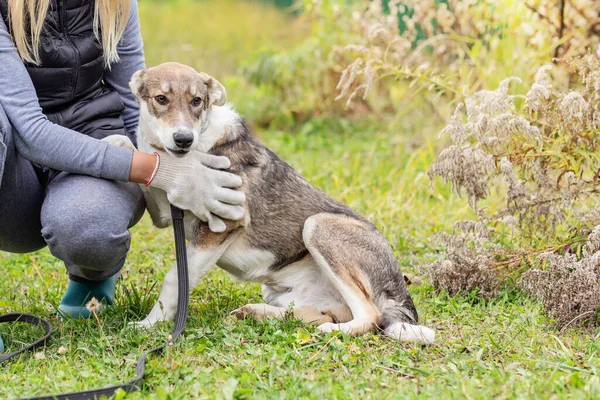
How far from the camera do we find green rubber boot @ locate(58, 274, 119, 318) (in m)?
3.80

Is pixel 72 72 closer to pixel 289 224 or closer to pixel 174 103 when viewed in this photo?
pixel 174 103

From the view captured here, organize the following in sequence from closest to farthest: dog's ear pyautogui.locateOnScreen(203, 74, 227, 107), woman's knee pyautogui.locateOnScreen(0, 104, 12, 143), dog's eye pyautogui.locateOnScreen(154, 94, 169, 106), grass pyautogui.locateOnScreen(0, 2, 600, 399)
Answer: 1. grass pyautogui.locateOnScreen(0, 2, 600, 399)
2. woman's knee pyautogui.locateOnScreen(0, 104, 12, 143)
3. dog's eye pyautogui.locateOnScreen(154, 94, 169, 106)
4. dog's ear pyautogui.locateOnScreen(203, 74, 227, 107)

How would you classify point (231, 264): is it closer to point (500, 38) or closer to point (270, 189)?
point (270, 189)

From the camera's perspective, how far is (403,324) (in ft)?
11.3

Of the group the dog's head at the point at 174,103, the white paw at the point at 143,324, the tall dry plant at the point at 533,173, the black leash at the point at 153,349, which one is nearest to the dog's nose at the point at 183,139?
the dog's head at the point at 174,103

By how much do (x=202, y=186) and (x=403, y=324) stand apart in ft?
3.72

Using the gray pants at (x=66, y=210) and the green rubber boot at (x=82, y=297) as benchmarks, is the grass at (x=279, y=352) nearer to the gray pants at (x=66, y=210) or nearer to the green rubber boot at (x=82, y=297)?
the green rubber boot at (x=82, y=297)

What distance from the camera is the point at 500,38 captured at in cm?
628

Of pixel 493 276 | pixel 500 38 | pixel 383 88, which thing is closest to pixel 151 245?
pixel 493 276

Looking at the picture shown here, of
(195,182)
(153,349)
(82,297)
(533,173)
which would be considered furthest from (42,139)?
(533,173)

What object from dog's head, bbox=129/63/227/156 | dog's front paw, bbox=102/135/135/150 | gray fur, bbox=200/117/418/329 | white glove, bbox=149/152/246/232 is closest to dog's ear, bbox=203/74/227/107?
dog's head, bbox=129/63/227/156

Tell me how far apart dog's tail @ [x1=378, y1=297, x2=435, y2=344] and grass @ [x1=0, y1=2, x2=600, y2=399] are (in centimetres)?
4

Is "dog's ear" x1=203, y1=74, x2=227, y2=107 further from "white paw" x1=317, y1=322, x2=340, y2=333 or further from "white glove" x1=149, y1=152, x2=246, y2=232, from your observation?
"white paw" x1=317, y1=322, x2=340, y2=333

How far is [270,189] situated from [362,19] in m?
4.04
